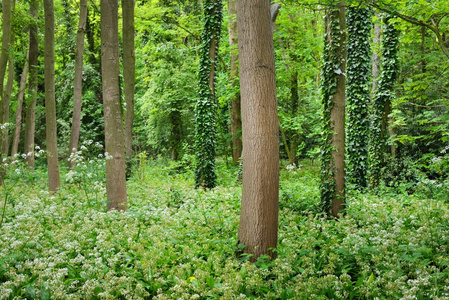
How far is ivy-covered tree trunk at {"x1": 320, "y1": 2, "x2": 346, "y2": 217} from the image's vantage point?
20.3 ft

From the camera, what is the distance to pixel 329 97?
6352mm

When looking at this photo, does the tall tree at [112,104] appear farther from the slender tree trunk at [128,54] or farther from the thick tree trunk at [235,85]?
the thick tree trunk at [235,85]

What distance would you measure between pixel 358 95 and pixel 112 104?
7.58m

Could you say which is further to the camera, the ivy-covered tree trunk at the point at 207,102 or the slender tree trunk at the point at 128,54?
the ivy-covered tree trunk at the point at 207,102

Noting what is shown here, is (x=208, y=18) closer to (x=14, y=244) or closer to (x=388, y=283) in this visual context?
(x=14, y=244)

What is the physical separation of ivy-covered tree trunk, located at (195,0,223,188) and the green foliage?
4779mm

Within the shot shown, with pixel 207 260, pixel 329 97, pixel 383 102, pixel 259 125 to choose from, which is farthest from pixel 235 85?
pixel 207 260

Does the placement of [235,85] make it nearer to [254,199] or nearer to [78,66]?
[78,66]

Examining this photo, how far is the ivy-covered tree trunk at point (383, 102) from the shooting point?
10.3 meters

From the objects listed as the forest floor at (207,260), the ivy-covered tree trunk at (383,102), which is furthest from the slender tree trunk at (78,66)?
the ivy-covered tree trunk at (383,102)

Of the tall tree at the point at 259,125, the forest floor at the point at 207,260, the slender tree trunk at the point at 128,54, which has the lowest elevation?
the forest floor at the point at 207,260

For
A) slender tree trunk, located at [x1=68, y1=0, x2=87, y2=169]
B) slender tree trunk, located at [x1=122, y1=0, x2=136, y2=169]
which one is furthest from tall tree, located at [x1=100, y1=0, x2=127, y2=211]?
slender tree trunk, located at [x1=68, y1=0, x2=87, y2=169]

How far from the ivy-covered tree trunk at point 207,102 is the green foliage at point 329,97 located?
478 cm

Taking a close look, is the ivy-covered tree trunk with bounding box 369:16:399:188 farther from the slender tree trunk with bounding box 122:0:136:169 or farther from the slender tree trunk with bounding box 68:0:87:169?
the slender tree trunk with bounding box 68:0:87:169
